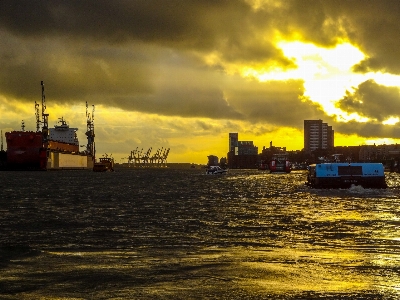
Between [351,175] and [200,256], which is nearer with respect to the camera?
[200,256]

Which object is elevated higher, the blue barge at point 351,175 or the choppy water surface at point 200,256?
the blue barge at point 351,175

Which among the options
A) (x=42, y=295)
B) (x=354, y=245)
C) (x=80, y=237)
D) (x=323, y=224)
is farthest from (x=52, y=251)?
(x=323, y=224)

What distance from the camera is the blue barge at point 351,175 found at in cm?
9000

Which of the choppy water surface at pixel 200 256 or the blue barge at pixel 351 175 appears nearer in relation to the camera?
the choppy water surface at pixel 200 256

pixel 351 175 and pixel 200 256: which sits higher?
pixel 351 175

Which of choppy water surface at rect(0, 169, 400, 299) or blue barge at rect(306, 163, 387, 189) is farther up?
blue barge at rect(306, 163, 387, 189)

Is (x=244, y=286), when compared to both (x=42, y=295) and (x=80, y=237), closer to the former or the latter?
(x=42, y=295)

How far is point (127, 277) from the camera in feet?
64.7

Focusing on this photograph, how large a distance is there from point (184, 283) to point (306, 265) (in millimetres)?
5415

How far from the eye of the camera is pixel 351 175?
89875 millimetres

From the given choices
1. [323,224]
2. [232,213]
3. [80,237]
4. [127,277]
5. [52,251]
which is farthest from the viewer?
[232,213]

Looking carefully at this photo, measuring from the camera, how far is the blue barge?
295 feet

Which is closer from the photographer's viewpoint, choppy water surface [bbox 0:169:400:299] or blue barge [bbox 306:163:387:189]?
choppy water surface [bbox 0:169:400:299]

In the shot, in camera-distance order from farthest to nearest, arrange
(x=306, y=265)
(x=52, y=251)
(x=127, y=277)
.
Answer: (x=52, y=251)
(x=306, y=265)
(x=127, y=277)
